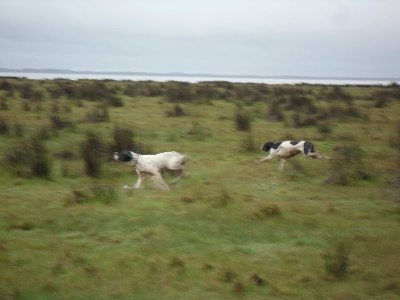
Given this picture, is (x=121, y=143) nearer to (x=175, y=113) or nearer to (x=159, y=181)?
(x=159, y=181)

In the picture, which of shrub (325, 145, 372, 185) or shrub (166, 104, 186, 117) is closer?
shrub (325, 145, 372, 185)

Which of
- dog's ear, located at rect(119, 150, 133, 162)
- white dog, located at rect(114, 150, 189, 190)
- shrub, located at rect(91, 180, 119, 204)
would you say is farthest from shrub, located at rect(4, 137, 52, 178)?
shrub, located at rect(91, 180, 119, 204)

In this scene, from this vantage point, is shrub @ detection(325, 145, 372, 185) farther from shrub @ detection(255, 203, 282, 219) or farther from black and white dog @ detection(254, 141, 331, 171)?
shrub @ detection(255, 203, 282, 219)

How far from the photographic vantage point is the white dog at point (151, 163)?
10.1m

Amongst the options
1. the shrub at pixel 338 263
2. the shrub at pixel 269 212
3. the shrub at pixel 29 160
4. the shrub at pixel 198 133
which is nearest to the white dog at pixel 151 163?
the shrub at pixel 29 160

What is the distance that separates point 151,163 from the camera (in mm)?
10156

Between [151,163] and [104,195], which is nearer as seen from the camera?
[104,195]

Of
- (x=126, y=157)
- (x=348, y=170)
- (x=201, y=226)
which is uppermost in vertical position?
(x=126, y=157)

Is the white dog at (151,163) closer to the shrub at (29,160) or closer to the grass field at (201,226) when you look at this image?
the grass field at (201,226)

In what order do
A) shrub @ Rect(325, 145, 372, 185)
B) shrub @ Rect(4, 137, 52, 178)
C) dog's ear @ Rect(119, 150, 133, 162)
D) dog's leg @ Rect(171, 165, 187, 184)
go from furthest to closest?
shrub @ Rect(325, 145, 372, 185) → shrub @ Rect(4, 137, 52, 178) → dog's leg @ Rect(171, 165, 187, 184) → dog's ear @ Rect(119, 150, 133, 162)

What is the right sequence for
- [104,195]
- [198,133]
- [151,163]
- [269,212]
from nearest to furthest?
[269,212] < [104,195] < [151,163] < [198,133]

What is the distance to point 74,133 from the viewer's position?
55.9 feet

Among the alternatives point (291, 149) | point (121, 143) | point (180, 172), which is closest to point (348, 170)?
point (291, 149)

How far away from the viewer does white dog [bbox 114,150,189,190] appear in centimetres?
1009
